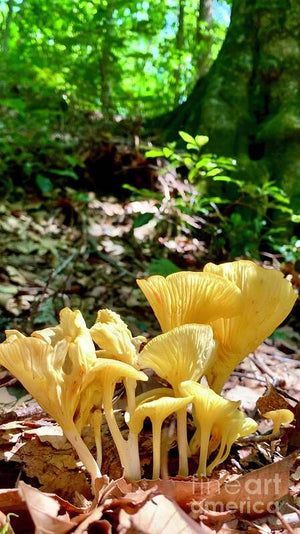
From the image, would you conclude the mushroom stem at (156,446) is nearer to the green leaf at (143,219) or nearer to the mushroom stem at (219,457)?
the mushroom stem at (219,457)

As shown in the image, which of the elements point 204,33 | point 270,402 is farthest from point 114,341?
point 204,33

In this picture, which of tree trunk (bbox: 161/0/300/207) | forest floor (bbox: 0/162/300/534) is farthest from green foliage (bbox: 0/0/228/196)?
tree trunk (bbox: 161/0/300/207)

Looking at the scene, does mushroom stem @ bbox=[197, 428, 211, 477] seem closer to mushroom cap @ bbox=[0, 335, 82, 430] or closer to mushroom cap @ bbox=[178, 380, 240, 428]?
mushroom cap @ bbox=[178, 380, 240, 428]

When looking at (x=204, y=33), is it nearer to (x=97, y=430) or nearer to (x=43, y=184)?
(x=43, y=184)

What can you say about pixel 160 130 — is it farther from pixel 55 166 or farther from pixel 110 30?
pixel 55 166

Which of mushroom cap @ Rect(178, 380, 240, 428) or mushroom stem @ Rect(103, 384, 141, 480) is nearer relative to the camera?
mushroom cap @ Rect(178, 380, 240, 428)

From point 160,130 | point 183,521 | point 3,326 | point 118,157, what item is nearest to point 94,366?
point 183,521

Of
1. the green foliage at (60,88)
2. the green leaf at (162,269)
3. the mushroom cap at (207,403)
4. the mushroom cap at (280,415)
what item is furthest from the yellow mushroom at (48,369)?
the green foliage at (60,88)

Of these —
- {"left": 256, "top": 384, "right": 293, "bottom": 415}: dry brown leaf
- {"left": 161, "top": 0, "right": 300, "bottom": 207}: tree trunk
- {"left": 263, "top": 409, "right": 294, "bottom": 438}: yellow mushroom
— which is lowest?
{"left": 256, "top": 384, "right": 293, "bottom": 415}: dry brown leaf
